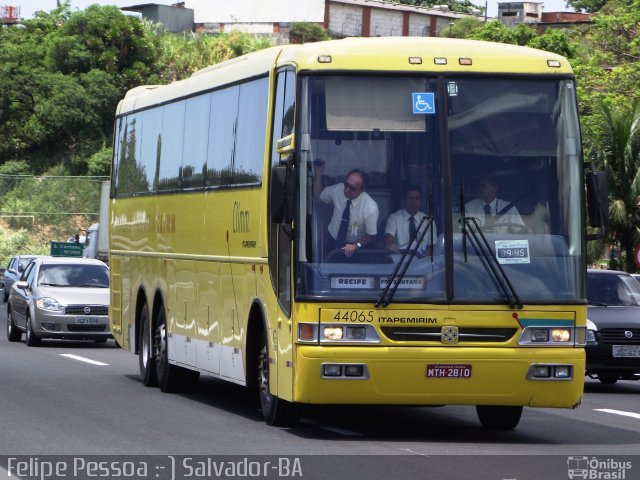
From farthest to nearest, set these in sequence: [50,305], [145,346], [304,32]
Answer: [304,32] < [50,305] < [145,346]

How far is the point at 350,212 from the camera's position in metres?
12.9

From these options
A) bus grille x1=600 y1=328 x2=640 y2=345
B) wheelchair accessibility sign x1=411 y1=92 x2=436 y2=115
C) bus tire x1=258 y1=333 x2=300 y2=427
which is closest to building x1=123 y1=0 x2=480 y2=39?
bus grille x1=600 y1=328 x2=640 y2=345

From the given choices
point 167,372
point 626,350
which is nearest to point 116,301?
point 167,372

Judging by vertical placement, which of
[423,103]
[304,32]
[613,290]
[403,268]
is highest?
[304,32]

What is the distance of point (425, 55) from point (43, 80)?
224ft

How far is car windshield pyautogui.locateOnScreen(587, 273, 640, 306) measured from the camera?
21.8 metres

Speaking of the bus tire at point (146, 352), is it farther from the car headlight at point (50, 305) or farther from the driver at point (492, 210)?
the car headlight at point (50, 305)

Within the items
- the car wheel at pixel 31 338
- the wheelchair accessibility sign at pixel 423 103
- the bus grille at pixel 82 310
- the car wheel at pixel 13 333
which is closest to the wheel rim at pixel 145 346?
the wheelchair accessibility sign at pixel 423 103

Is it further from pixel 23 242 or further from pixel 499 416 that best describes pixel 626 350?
pixel 23 242

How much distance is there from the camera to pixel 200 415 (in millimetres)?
15367

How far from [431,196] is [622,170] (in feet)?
102

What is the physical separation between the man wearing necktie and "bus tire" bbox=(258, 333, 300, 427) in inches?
60.9

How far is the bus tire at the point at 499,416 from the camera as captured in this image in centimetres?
1459

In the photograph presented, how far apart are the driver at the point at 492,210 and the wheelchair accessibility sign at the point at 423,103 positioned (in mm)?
737
